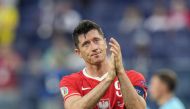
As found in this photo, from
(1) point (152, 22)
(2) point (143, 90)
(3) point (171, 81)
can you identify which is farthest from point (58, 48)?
(2) point (143, 90)

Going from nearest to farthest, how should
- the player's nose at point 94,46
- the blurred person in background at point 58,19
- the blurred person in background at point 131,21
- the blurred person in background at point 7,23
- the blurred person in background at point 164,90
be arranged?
1. the player's nose at point 94,46
2. the blurred person in background at point 164,90
3. the blurred person in background at point 131,21
4. the blurred person in background at point 58,19
5. the blurred person in background at point 7,23

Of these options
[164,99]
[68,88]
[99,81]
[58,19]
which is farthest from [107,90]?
[58,19]

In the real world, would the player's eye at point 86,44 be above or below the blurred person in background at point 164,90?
above

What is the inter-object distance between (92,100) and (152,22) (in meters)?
9.19

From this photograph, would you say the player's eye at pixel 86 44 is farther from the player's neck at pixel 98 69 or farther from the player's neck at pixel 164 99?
the player's neck at pixel 164 99

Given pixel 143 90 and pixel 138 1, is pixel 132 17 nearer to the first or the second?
pixel 138 1

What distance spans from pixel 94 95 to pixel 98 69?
51 cm

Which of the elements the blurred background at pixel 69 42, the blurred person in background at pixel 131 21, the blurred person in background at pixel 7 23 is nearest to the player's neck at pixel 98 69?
the blurred background at pixel 69 42

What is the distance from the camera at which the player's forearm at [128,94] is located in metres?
6.15

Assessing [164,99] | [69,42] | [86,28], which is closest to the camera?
[86,28]

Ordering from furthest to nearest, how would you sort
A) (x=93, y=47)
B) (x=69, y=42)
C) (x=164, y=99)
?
1. (x=69, y=42)
2. (x=164, y=99)
3. (x=93, y=47)

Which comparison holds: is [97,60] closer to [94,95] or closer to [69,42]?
[94,95]

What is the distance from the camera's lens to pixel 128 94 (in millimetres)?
6168

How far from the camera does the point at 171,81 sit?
9.22 meters
